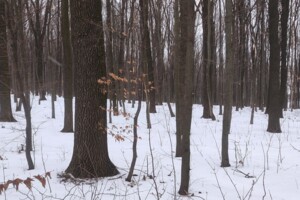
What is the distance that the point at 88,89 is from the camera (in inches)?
239

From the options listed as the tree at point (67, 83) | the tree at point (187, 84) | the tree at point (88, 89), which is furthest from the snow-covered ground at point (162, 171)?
the tree at point (67, 83)

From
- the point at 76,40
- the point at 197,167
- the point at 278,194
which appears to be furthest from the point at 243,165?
the point at 76,40

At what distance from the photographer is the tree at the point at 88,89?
6.07 meters

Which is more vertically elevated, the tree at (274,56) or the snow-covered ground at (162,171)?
the tree at (274,56)

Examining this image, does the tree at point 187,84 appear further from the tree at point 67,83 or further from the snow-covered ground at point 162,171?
the tree at point 67,83

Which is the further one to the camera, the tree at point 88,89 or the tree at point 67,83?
the tree at point 67,83

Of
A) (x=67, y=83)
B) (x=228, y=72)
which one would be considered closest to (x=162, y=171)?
(x=228, y=72)

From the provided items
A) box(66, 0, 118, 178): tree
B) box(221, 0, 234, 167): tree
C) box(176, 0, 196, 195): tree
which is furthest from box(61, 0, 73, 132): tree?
box(176, 0, 196, 195): tree

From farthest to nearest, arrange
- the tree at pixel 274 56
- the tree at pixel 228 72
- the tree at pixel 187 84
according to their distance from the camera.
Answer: the tree at pixel 274 56 < the tree at pixel 228 72 < the tree at pixel 187 84

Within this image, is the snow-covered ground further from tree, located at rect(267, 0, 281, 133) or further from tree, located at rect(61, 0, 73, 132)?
tree, located at rect(267, 0, 281, 133)

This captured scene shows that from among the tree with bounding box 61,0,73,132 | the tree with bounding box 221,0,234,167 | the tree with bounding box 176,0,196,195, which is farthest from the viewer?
the tree with bounding box 61,0,73,132

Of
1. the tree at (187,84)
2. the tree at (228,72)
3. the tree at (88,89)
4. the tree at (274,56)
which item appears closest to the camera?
the tree at (187,84)

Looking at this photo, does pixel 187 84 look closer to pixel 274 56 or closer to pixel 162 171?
pixel 162 171

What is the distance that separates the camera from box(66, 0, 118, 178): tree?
6070 millimetres
